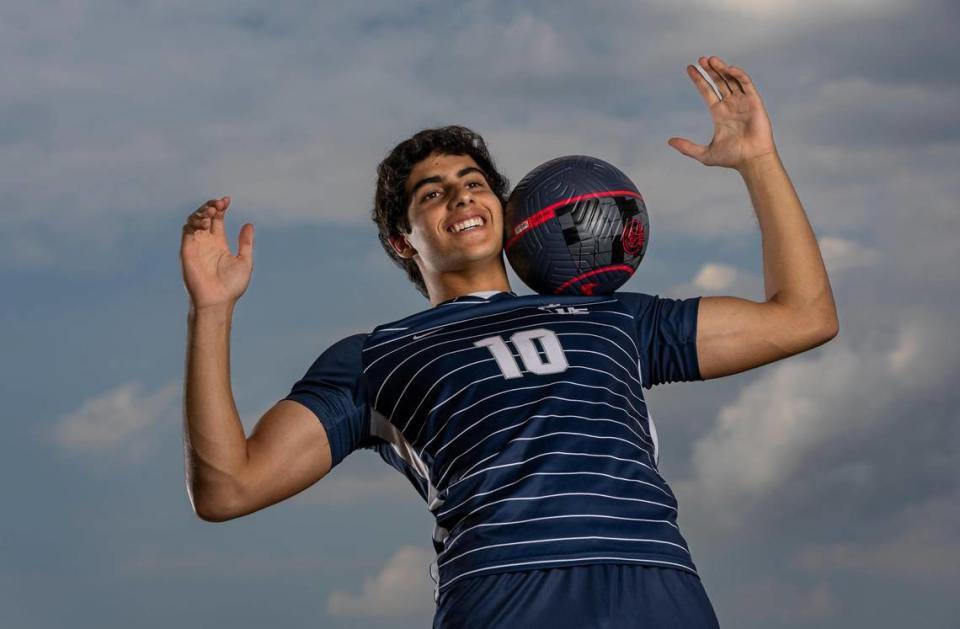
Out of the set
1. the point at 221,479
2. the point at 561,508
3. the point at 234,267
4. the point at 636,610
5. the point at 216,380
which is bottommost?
the point at 636,610

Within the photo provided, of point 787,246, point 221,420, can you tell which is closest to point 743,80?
point 787,246

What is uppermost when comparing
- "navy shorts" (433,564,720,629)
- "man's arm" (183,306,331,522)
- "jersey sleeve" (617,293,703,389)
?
"jersey sleeve" (617,293,703,389)

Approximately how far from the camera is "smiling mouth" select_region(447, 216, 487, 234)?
4695 millimetres

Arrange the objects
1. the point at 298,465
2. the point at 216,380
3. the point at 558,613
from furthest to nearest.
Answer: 1. the point at 298,465
2. the point at 216,380
3. the point at 558,613

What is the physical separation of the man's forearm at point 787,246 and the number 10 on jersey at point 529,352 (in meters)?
1.19

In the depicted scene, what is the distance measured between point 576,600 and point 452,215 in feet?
5.76

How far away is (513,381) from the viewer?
412cm

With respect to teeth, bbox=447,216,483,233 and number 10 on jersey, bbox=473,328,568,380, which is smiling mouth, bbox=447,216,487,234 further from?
number 10 on jersey, bbox=473,328,568,380

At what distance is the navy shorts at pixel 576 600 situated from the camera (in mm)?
3766

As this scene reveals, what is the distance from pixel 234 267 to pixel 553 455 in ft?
4.40

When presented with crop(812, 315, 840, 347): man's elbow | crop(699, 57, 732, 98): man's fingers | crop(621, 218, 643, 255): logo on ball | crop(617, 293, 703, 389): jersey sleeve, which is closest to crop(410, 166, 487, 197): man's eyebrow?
crop(621, 218, 643, 255): logo on ball

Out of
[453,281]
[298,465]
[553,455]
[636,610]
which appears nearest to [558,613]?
[636,610]

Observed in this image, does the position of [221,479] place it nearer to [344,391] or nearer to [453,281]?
[344,391]

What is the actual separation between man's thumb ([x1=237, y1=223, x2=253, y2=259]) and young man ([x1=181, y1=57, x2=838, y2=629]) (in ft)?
0.04
